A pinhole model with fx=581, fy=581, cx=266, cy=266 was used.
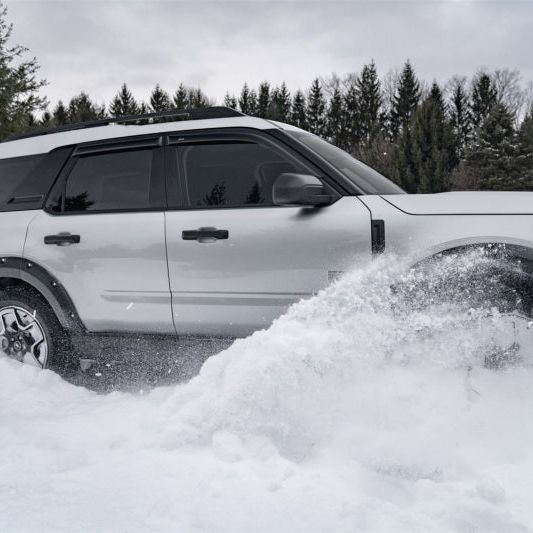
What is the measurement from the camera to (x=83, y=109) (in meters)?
65.9

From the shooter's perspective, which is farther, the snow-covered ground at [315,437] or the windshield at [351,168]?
the windshield at [351,168]

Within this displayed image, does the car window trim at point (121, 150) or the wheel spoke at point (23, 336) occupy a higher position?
the car window trim at point (121, 150)

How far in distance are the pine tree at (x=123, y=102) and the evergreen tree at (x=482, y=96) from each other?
39335mm

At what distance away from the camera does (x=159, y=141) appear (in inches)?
149

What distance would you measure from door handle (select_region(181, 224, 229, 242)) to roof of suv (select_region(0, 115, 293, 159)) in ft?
2.30

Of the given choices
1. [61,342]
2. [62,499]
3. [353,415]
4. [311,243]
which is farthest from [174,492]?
[61,342]

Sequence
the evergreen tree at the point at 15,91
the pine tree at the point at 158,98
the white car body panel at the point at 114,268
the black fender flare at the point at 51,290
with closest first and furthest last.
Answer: the white car body panel at the point at 114,268 → the black fender flare at the point at 51,290 → the evergreen tree at the point at 15,91 → the pine tree at the point at 158,98

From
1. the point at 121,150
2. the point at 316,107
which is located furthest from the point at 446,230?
the point at 316,107

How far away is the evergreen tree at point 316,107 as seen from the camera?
6071 cm

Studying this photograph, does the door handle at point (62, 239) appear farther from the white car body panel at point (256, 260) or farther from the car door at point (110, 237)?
the white car body panel at point (256, 260)

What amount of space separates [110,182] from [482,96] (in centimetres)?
5687

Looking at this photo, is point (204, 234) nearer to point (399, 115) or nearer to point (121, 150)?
point (121, 150)

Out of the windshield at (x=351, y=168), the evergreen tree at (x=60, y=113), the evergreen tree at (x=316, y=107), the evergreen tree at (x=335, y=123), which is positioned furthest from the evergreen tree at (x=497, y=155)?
the evergreen tree at (x=60, y=113)

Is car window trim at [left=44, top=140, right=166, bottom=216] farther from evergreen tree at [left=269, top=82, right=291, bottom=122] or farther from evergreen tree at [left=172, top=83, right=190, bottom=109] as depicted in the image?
evergreen tree at [left=172, top=83, right=190, bottom=109]
